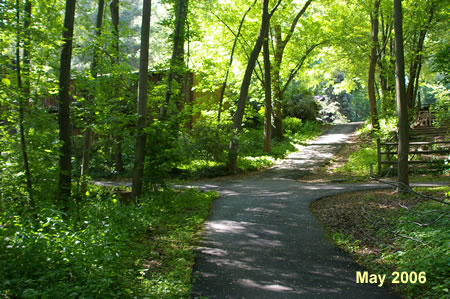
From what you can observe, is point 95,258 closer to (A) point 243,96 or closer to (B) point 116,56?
(B) point 116,56

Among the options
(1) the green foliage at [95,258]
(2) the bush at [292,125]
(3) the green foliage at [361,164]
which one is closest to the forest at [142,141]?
(1) the green foliage at [95,258]

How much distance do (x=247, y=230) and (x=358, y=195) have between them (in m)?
4.97

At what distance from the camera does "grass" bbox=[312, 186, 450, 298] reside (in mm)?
4867

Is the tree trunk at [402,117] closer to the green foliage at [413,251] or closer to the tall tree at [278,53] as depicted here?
the green foliage at [413,251]

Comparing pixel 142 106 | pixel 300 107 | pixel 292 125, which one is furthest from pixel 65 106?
pixel 300 107

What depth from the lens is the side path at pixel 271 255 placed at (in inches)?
193

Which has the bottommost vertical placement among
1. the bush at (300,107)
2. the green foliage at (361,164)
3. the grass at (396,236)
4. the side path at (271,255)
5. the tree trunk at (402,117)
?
the side path at (271,255)

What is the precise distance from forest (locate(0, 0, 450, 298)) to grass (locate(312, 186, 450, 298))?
5 cm

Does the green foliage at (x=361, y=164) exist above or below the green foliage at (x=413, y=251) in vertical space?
above

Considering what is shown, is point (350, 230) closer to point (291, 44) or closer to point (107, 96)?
point (107, 96)

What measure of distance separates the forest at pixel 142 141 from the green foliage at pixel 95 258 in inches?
0.9

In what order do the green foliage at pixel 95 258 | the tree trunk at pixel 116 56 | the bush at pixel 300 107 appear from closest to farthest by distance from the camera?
1. the green foliage at pixel 95 258
2. the tree trunk at pixel 116 56
3. the bush at pixel 300 107

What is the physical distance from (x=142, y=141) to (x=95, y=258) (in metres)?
5.41

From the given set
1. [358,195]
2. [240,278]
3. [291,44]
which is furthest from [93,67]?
[291,44]
